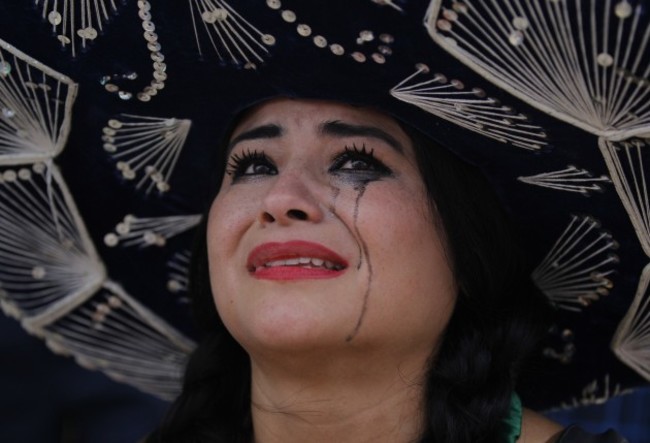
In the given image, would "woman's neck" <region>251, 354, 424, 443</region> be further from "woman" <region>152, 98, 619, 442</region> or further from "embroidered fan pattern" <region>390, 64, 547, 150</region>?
"embroidered fan pattern" <region>390, 64, 547, 150</region>

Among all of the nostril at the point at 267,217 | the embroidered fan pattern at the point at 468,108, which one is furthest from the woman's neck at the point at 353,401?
the embroidered fan pattern at the point at 468,108

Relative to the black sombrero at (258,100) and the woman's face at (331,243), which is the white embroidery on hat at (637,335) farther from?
the woman's face at (331,243)

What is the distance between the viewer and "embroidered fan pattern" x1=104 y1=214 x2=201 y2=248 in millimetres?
2412

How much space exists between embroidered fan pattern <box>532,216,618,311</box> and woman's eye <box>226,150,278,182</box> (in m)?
0.62

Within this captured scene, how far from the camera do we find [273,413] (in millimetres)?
2061

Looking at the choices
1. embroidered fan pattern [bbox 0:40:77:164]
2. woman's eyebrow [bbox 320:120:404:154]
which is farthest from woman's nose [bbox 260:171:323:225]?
embroidered fan pattern [bbox 0:40:77:164]

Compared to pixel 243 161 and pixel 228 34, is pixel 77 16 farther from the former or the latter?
pixel 243 161

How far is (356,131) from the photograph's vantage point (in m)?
1.93

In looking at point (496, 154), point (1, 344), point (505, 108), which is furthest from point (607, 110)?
point (1, 344)

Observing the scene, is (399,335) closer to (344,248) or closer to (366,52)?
(344,248)

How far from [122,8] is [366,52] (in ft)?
1.49

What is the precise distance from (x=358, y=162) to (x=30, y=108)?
0.72 metres

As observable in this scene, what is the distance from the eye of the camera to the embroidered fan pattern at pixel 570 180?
1.82 metres

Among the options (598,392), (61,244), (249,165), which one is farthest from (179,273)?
(598,392)
